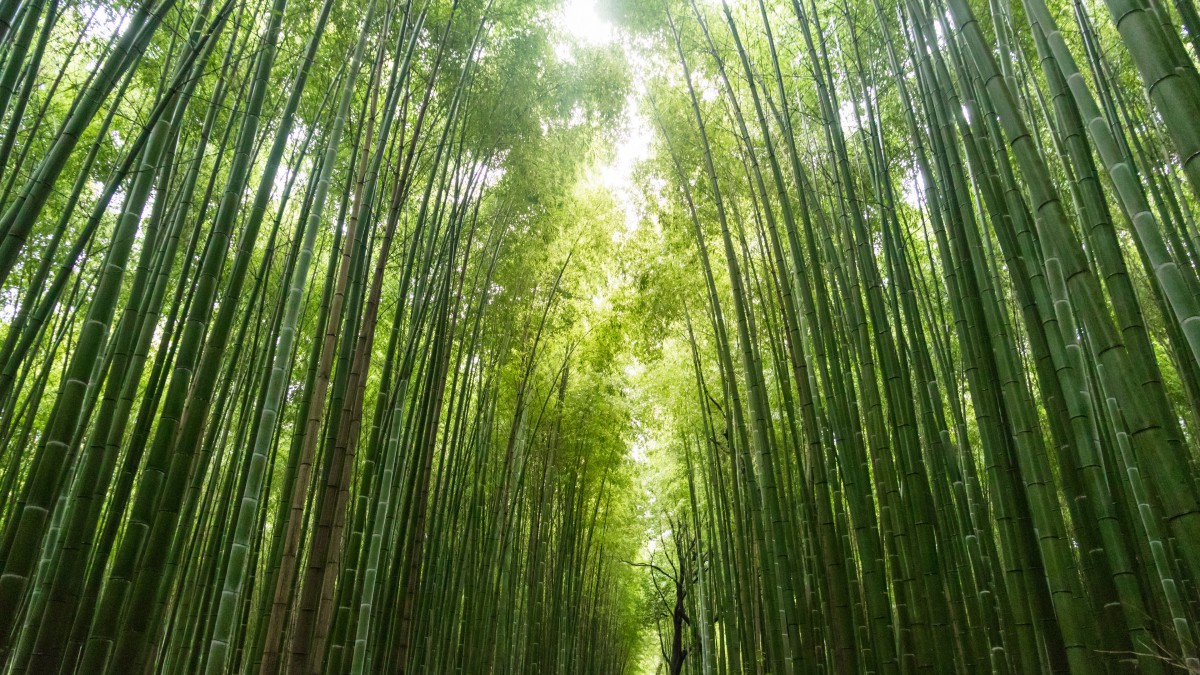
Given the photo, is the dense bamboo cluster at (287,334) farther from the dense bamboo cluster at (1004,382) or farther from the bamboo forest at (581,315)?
the dense bamboo cluster at (1004,382)

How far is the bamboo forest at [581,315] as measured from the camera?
1620 mm

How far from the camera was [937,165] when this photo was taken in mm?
2270

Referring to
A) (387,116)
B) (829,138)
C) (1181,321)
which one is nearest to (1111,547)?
(1181,321)

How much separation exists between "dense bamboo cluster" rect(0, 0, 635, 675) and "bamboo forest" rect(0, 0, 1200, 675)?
0.02 metres

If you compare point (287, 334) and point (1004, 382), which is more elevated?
point (287, 334)

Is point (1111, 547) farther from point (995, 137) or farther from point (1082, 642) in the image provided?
point (995, 137)

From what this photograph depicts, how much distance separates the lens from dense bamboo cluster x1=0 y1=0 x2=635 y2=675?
5.69 feet

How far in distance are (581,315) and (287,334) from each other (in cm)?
491

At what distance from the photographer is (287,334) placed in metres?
2.27

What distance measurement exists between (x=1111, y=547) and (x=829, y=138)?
1.79m

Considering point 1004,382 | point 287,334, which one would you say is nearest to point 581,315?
point 287,334

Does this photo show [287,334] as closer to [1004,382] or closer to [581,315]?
[1004,382]

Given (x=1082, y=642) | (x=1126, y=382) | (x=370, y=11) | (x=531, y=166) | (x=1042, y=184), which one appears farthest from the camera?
(x=531, y=166)

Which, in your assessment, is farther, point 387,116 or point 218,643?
point 387,116
